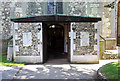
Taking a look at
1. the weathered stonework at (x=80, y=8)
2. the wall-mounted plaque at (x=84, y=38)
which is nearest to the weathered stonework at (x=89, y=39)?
the wall-mounted plaque at (x=84, y=38)

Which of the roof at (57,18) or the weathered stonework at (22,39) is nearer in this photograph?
the roof at (57,18)

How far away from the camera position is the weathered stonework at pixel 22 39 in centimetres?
637

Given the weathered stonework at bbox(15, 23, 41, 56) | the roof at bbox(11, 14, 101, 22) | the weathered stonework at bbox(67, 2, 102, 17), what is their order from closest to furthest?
the roof at bbox(11, 14, 101, 22) < the weathered stonework at bbox(15, 23, 41, 56) < the weathered stonework at bbox(67, 2, 102, 17)

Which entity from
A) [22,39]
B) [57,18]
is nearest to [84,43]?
[57,18]

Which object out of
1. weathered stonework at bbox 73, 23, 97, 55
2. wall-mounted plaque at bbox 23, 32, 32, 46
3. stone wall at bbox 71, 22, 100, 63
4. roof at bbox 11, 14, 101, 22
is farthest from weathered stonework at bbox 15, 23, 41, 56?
weathered stonework at bbox 73, 23, 97, 55

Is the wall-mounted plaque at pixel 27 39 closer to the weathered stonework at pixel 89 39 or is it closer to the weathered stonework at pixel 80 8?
the weathered stonework at pixel 89 39

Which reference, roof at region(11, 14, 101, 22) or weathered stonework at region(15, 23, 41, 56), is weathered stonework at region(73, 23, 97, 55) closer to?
roof at region(11, 14, 101, 22)

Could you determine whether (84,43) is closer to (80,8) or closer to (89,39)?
(89,39)

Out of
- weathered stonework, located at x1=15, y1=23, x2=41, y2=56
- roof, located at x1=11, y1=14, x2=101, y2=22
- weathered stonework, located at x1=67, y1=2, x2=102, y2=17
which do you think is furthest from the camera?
weathered stonework, located at x1=67, y1=2, x2=102, y2=17

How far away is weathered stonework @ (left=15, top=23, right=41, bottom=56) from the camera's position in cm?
637

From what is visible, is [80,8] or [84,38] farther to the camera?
[80,8]

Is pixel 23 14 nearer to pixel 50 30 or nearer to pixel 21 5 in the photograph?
pixel 21 5

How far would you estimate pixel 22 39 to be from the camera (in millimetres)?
6387

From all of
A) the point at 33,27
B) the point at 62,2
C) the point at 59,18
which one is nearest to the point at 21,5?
the point at 62,2
